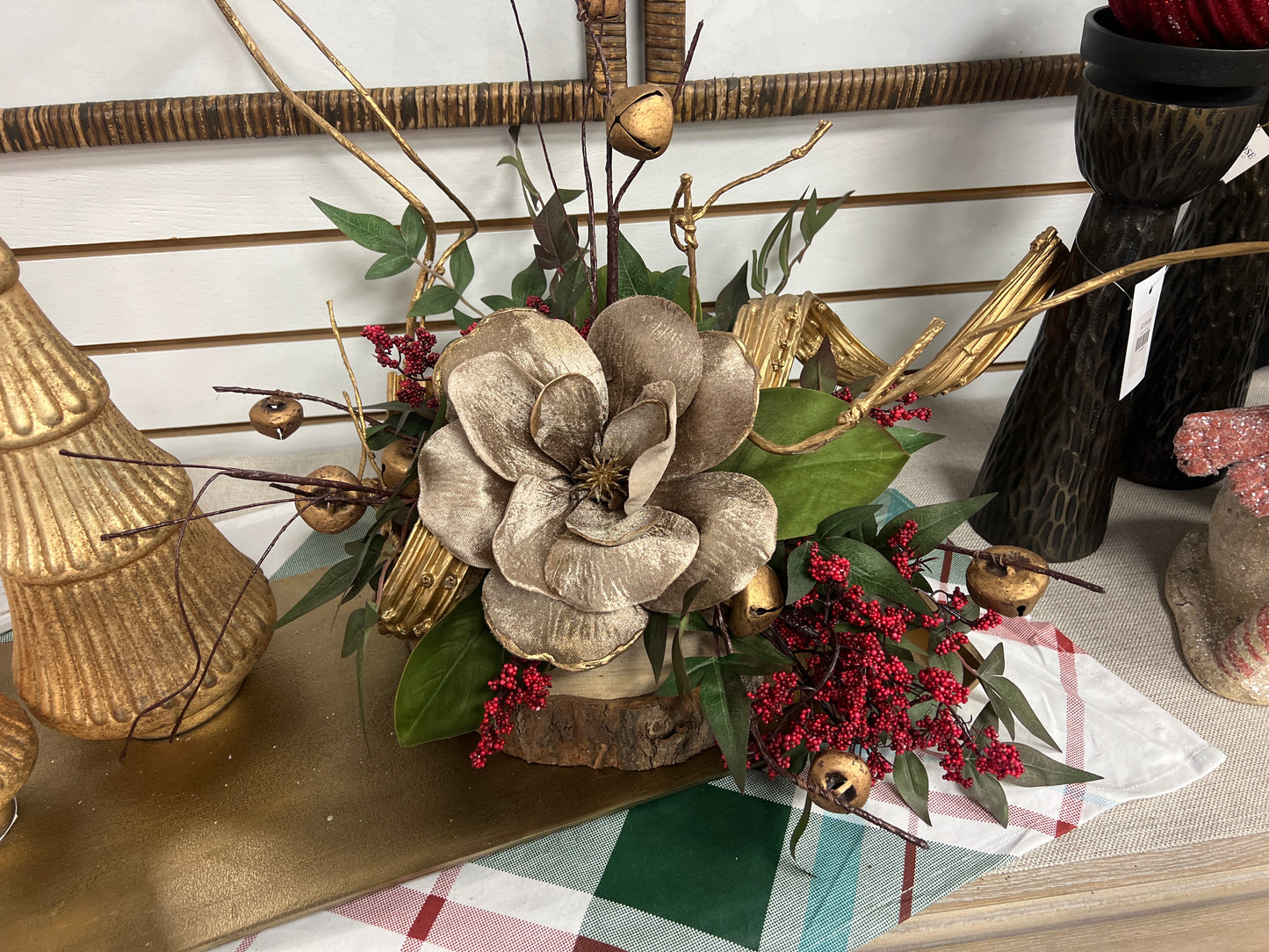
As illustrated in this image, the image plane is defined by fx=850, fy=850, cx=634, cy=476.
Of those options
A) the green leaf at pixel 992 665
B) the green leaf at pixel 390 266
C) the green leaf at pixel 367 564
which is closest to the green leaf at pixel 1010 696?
the green leaf at pixel 992 665

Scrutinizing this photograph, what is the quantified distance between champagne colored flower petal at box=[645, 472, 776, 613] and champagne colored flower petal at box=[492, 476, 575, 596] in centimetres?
5

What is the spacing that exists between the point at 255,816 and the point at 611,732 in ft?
0.64

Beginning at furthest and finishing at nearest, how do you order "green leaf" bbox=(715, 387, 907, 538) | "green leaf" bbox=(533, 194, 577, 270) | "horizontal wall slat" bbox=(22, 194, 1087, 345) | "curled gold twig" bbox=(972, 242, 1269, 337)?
"horizontal wall slat" bbox=(22, 194, 1087, 345) → "green leaf" bbox=(533, 194, 577, 270) → "green leaf" bbox=(715, 387, 907, 538) → "curled gold twig" bbox=(972, 242, 1269, 337)

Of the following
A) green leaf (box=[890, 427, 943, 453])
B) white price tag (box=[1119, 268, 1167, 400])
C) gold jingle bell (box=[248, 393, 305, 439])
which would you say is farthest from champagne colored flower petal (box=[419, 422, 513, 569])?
white price tag (box=[1119, 268, 1167, 400])

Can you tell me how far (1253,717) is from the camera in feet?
1.73

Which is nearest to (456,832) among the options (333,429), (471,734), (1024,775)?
(471,734)

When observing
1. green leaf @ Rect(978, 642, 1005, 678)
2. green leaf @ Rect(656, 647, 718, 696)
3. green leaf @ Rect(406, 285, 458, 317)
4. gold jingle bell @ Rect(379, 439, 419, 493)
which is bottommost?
green leaf @ Rect(978, 642, 1005, 678)

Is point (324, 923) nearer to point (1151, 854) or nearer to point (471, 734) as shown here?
point (471, 734)

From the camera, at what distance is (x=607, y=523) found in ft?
1.17

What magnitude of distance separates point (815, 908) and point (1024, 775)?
0.45ft

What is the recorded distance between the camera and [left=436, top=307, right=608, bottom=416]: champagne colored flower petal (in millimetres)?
377

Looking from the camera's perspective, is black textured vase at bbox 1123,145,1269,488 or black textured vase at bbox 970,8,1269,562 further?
black textured vase at bbox 1123,145,1269,488

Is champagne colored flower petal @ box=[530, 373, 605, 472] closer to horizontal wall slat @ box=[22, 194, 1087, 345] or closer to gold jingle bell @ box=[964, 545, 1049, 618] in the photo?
gold jingle bell @ box=[964, 545, 1049, 618]

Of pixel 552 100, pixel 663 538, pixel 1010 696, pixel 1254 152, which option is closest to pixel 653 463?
pixel 663 538
